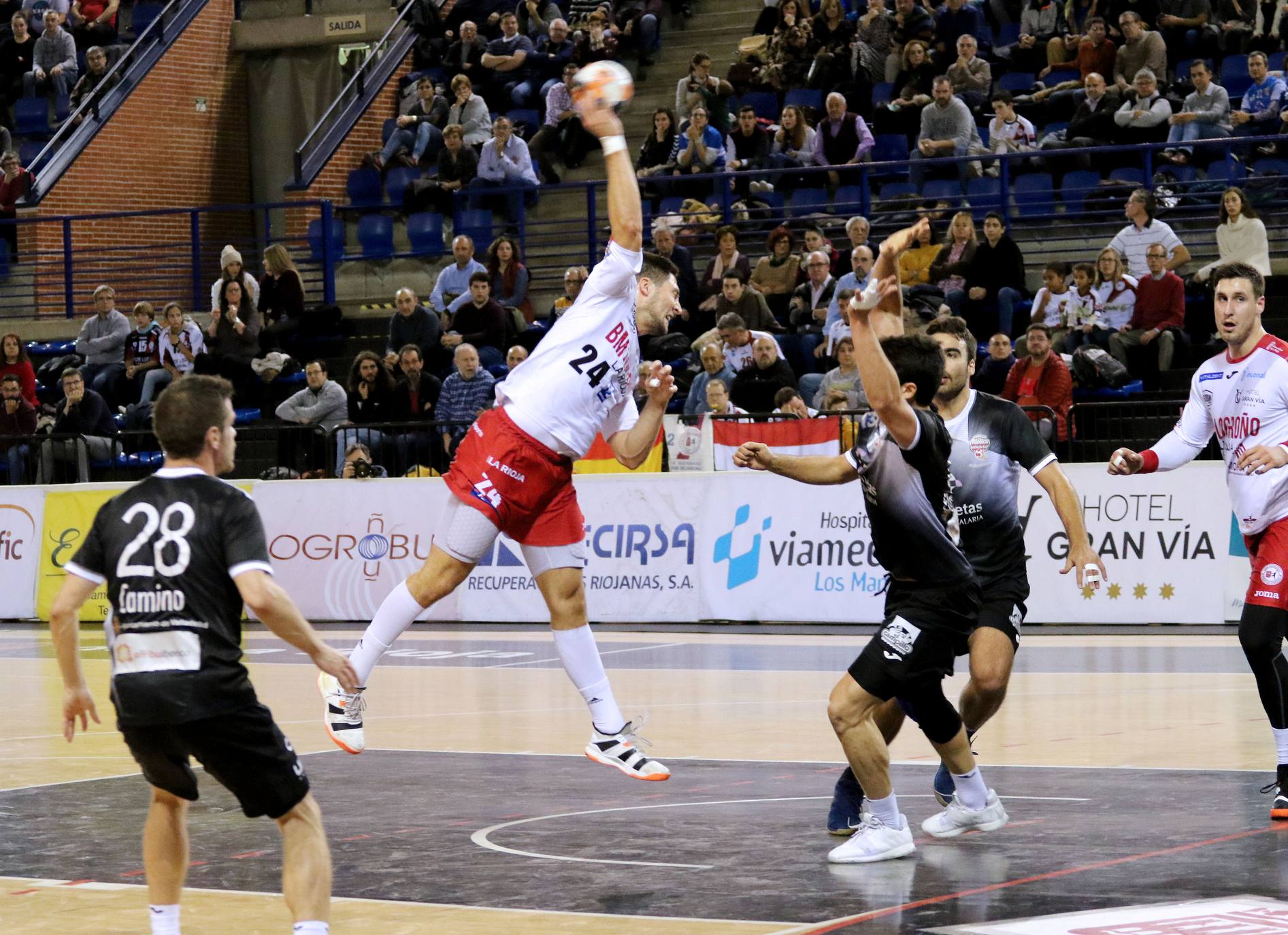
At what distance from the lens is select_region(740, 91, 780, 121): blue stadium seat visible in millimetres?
26172

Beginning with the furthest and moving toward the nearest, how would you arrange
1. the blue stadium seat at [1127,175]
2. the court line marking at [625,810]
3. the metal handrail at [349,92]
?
the metal handrail at [349,92] < the blue stadium seat at [1127,175] < the court line marking at [625,810]

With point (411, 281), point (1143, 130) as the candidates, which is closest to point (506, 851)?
point (1143, 130)

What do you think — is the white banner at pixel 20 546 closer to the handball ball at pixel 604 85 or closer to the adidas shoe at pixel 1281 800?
the handball ball at pixel 604 85

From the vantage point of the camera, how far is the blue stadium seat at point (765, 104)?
26172 millimetres

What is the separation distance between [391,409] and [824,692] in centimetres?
943

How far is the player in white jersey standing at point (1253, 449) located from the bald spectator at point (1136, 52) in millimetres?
13798

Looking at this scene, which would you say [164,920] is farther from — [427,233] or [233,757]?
[427,233]

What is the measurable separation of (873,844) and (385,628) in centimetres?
246

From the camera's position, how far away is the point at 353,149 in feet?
101

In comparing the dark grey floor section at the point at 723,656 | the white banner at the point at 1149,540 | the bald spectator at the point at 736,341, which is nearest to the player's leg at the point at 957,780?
the dark grey floor section at the point at 723,656

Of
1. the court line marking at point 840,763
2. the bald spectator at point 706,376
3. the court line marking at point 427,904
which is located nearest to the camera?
the court line marking at point 427,904

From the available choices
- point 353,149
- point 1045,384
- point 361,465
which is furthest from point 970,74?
point 353,149

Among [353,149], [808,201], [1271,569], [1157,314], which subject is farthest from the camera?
[353,149]

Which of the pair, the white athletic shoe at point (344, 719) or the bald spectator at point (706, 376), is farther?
the bald spectator at point (706, 376)
